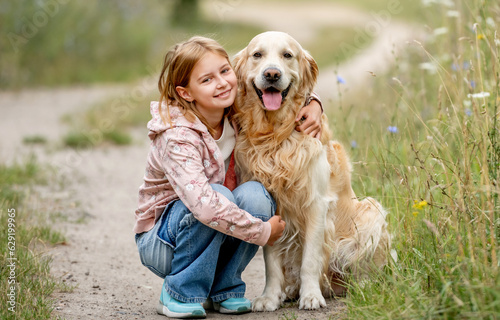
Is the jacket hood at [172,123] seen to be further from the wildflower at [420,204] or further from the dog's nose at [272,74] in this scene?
the wildflower at [420,204]

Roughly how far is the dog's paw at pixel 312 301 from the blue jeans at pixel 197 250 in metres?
0.30

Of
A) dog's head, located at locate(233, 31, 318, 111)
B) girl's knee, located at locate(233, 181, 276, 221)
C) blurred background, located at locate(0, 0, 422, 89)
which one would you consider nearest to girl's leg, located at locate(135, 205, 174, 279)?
girl's knee, located at locate(233, 181, 276, 221)

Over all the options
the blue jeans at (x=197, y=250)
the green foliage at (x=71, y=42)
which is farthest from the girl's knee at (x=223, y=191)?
the green foliage at (x=71, y=42)

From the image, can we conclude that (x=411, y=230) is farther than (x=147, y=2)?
No

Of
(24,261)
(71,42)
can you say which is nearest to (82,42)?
(71,42)

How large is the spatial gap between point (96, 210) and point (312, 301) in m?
2.38

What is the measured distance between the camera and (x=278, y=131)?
3043 mm

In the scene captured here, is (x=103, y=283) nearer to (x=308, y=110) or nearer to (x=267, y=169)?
(x=267, y=169)

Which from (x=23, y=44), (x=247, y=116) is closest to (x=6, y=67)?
(x=23, y=44)

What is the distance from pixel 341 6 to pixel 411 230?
24.7m

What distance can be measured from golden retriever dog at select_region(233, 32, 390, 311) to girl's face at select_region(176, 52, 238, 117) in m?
0.17

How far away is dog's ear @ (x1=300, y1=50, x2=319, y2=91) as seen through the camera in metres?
3.17

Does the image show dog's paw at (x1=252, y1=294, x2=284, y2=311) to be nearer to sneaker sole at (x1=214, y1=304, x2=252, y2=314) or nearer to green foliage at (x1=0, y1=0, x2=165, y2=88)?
sneaker sole at (x1=214, y1=304, x2=252, y2=314)

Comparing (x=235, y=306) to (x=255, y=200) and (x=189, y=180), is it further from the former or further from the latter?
(x=189, y=180)
